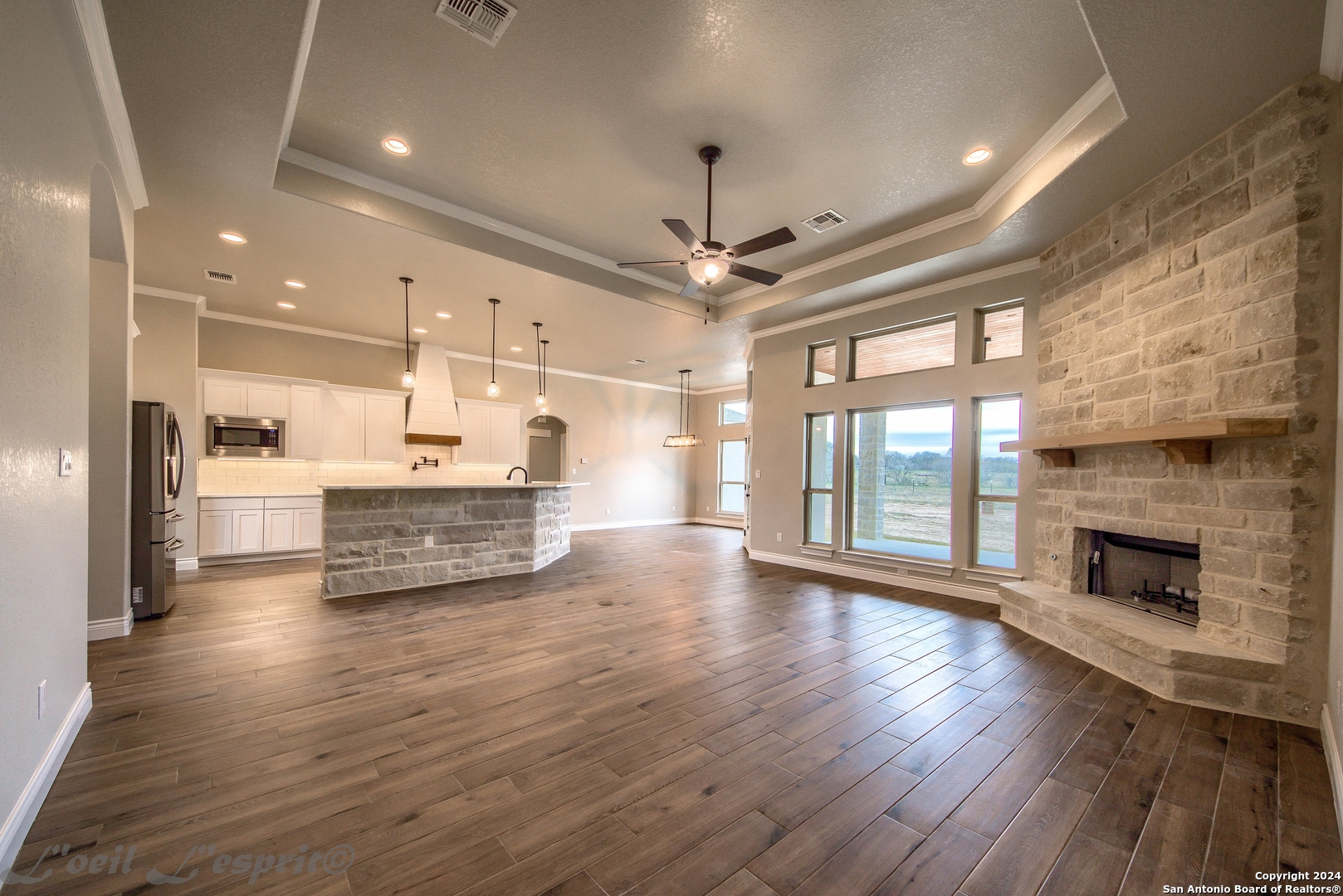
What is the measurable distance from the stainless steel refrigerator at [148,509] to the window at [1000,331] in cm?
687

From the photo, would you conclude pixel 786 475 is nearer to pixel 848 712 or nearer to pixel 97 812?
pixel 848 712

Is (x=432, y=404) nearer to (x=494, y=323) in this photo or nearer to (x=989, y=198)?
(x=494, y=323)

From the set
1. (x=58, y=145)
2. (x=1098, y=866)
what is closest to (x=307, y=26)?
(x=58, y=145)

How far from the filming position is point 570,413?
Answer: 32.1 ft

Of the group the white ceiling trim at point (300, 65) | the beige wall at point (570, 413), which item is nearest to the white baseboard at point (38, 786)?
the white ceiling trim at point (300, 65)

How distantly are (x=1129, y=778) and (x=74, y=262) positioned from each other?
465 centimetres

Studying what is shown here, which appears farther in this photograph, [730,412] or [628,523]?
[730,412]

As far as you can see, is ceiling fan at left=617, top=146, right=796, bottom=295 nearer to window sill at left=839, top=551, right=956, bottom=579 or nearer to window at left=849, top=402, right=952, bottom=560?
window at left=849, top=402, right=952, bottom=560

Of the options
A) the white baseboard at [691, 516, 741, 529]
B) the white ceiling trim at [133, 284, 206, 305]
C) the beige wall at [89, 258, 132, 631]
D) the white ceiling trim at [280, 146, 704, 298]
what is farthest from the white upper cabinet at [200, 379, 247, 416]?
the white baseboard at [691, 516, 741, 529]

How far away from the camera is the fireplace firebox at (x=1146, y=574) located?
10.7 ft

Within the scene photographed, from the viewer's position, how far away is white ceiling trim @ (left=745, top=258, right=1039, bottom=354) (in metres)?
4.53

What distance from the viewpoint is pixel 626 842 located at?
5.32 feet

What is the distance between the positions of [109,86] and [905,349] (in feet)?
19.9

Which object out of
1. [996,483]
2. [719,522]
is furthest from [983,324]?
[719,522]
